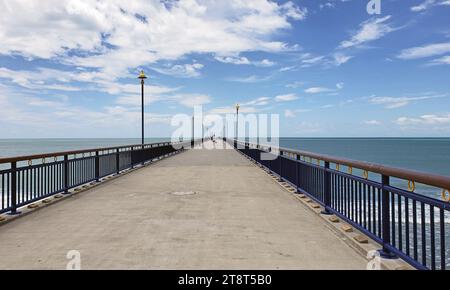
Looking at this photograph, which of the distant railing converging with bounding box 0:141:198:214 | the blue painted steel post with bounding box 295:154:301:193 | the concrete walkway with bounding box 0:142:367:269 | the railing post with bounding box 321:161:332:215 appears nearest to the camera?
the concrete walkway with bounding box 0:142:367:269

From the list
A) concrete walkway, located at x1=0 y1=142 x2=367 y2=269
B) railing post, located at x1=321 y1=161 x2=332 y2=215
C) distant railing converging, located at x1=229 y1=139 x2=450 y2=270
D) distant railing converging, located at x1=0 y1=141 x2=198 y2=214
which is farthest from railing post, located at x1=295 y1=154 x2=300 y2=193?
distant railing converging, located at x1=0 y1=141 x2=198 y2=214

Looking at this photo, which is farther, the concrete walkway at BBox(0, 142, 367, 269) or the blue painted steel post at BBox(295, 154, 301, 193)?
the blue painted steel post at BBox(295, 154, 301, 193)

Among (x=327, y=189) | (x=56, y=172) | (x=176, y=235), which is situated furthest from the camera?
(x=56, y=172)

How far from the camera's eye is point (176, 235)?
6.75 metres

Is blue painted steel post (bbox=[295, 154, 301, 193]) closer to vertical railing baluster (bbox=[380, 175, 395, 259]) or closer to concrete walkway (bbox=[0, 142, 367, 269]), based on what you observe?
concrete walkway (bbox=[0, 142, 367, 269])

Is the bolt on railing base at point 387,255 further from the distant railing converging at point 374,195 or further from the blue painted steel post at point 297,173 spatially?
the blue painted steel post at point 297,173

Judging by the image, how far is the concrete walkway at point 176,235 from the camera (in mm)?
5340

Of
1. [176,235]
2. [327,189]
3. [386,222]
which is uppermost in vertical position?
[327,189]

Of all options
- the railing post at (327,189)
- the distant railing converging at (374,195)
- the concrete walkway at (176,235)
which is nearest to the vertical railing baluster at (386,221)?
the distant railing converging at (374,195)

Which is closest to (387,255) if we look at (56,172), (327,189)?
(327,189)

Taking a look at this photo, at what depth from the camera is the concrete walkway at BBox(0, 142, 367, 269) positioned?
5340mm

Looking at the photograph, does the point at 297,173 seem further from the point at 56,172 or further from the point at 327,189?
the point at 56,172

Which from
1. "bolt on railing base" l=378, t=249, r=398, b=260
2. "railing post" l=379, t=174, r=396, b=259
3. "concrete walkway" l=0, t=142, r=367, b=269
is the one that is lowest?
"concrete walkway" l=0, t=142, r=367, b=269
